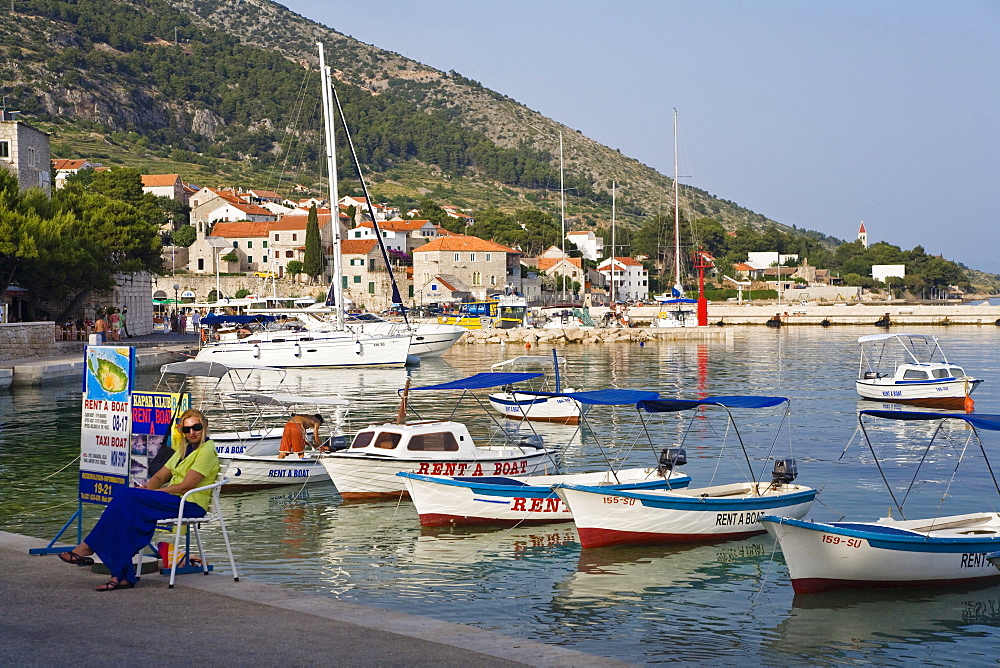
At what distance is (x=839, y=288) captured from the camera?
174m

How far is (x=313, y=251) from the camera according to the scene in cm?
11750

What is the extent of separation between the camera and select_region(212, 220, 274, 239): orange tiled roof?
12938 cm

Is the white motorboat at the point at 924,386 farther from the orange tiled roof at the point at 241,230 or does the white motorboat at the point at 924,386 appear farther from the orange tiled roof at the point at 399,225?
the orange tiled roof at the point at 399,225

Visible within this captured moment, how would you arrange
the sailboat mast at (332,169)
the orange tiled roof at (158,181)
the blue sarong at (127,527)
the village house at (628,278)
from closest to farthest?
the blue sarong at (127,527) → the sailboat mast at (332,169) → the village house at (628,278) → the orange tiled roof at (158,181)

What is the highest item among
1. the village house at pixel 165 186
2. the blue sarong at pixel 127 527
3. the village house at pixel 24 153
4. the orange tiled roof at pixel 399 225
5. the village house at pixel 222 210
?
the village house at pixel 165 186

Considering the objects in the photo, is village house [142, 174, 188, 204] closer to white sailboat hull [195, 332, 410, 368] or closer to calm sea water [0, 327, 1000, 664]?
white sailboat hull [195, 332, 410, 368]

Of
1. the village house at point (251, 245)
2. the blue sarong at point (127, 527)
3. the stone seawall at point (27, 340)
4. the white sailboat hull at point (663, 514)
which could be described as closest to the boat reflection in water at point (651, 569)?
the white sailboat hull at point (663, 514)

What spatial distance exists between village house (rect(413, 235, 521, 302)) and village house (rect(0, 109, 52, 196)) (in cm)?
5440

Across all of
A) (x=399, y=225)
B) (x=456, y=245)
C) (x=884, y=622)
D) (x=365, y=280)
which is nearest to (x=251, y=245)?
(x=365, y=280)

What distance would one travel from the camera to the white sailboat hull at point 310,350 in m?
56.2

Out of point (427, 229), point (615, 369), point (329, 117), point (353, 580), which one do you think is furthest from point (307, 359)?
point (427, 229)

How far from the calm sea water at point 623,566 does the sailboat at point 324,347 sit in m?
22.0

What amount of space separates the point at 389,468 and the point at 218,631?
11816mm

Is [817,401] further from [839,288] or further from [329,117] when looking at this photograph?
[839,288]
